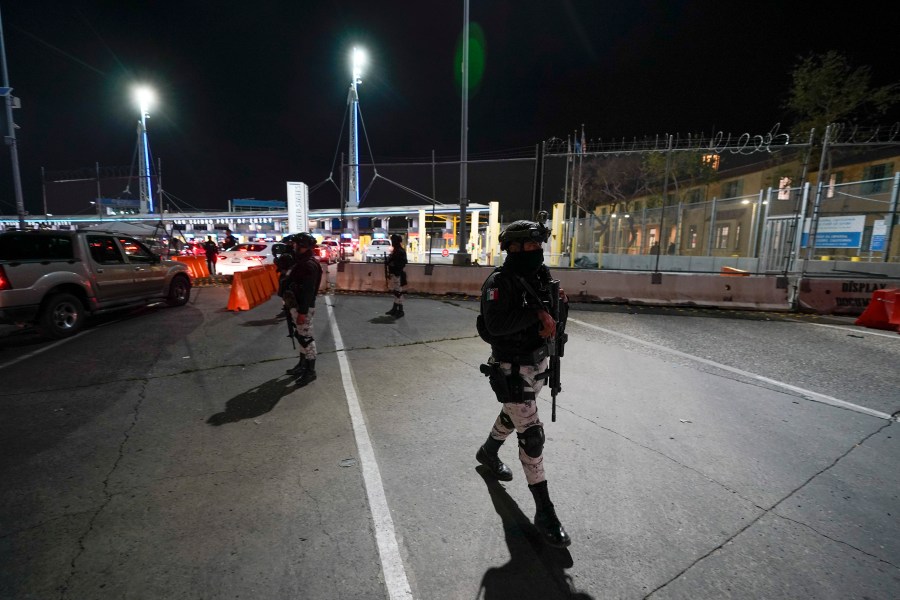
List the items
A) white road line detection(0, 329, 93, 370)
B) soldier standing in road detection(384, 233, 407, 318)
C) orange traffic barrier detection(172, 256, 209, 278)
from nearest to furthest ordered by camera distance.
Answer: white road line detection(0, 329, 93, 370)
soldier standing in road detection(384, 233, 407, 318)
orange traffic barrier detection(172, 256, 209, 278)

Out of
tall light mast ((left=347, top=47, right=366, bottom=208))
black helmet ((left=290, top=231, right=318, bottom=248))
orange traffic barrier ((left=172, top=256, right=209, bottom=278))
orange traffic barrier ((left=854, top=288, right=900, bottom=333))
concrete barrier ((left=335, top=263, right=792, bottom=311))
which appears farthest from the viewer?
tall light mast ((left=347, top=47, right=366, bottom=208))

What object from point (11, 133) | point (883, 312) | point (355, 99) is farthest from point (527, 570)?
point (355, 99)

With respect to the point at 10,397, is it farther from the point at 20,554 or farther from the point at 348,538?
the point at 348,538

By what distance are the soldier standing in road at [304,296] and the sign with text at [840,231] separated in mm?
13170

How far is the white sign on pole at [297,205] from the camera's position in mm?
21094

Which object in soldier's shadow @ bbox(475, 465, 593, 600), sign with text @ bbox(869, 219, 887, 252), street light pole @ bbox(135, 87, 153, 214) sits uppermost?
street light pole @ bbox(135, 87, 153, 214)

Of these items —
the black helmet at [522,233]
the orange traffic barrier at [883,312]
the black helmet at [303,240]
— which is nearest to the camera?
the black helmet at [522,233]

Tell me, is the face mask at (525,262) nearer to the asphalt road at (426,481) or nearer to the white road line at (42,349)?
the asphalt road at (426,481)

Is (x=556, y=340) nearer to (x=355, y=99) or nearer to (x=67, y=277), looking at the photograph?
(x=67, y=277)

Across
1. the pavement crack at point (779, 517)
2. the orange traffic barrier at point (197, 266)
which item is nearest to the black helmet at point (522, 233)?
the pavement crack at point (779, 517)

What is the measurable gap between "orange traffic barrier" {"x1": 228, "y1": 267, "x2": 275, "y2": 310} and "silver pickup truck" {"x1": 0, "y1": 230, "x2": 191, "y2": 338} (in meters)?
1.69

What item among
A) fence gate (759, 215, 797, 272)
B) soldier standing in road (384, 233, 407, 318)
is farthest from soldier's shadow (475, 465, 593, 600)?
fence gate (759, 215, 797, 272)

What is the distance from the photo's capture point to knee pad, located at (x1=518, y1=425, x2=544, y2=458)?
2594 mm

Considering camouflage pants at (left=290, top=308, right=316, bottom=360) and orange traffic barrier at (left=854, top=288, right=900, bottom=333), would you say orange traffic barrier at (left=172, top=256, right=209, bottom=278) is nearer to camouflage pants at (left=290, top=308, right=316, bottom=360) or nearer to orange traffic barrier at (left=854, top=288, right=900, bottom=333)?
camouflage pants at (left=290, top=308, right=316, bottom=360)
